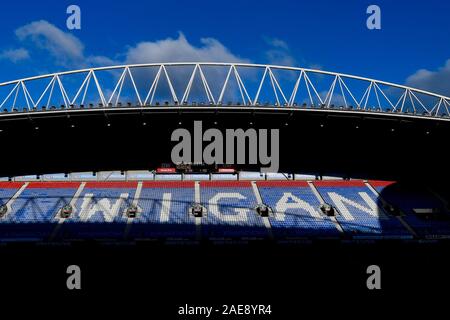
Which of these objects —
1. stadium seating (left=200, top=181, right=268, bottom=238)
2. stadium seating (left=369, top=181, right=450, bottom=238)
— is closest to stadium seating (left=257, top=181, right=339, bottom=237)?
stadium seating (left=200, top=181, right=268, bottom=238)

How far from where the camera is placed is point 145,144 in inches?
1086

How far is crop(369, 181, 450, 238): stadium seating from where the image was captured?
1731 inches

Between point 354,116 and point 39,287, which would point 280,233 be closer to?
point 354,116

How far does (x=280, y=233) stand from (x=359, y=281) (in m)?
17.2

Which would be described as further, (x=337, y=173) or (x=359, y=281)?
(x=337, y=173)

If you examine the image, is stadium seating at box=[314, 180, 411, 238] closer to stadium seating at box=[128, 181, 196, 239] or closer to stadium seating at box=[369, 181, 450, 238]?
stadium seating at box=[369, 181, 450, 238]

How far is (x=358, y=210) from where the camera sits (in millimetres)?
46875

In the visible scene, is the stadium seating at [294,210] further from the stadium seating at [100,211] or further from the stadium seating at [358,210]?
the stadium seating at [100,211]

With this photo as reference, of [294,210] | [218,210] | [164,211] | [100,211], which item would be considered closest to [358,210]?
[294,210]

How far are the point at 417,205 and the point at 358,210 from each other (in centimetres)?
654

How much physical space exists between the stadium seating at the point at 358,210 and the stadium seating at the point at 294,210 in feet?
5.39

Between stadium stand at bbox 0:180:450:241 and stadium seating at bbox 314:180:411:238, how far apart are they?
0.10 m
